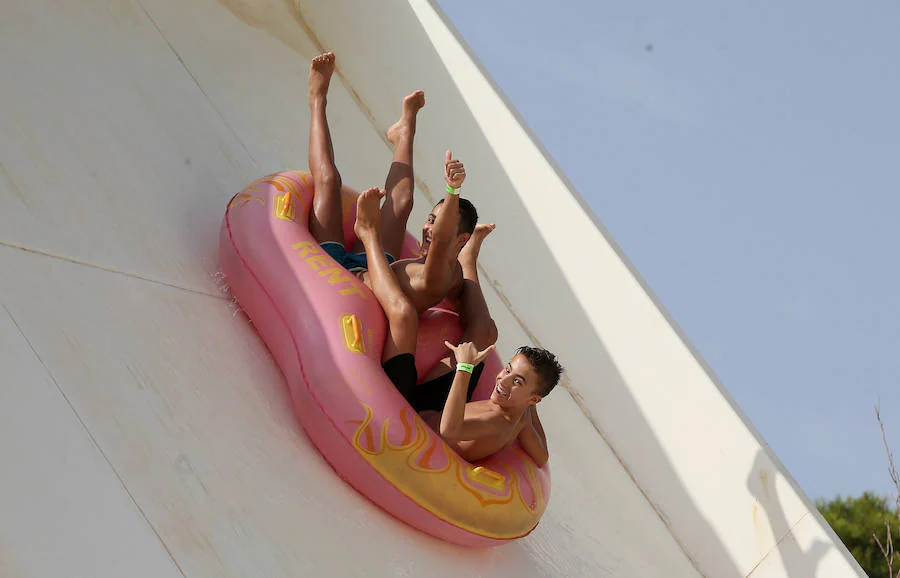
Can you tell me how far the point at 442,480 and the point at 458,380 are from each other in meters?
0.23

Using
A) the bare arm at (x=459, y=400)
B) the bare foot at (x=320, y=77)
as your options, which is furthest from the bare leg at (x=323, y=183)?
the bare arm at (x=459, y=400)

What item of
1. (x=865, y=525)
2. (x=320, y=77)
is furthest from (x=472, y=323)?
(x=865, y=525)

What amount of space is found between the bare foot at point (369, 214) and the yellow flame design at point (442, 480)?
0.52 m

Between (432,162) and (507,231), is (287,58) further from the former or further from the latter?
(507,231)

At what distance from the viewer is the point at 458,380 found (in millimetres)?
2451

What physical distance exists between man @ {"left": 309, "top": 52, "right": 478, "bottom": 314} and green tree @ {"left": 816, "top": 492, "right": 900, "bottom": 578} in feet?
22.2

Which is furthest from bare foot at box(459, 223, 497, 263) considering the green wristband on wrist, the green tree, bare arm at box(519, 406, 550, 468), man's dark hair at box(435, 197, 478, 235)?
the green tree

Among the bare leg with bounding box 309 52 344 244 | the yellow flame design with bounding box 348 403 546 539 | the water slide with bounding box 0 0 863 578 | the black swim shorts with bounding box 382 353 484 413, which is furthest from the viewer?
the bare leg with bounding box 309 52 344 244

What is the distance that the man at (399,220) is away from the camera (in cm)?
268

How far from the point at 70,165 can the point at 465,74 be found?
201 centimetres

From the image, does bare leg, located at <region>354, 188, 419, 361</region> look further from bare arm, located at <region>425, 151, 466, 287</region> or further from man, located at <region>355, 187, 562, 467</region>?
bare arm, located at <region>425, 151, 466, 287</region>

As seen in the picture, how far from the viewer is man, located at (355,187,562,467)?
98.3 inches

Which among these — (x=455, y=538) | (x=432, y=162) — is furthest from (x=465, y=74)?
(x=455, y=538)

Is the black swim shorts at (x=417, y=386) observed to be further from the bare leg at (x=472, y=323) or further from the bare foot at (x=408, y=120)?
the bare foot at (x=408, y=120)
